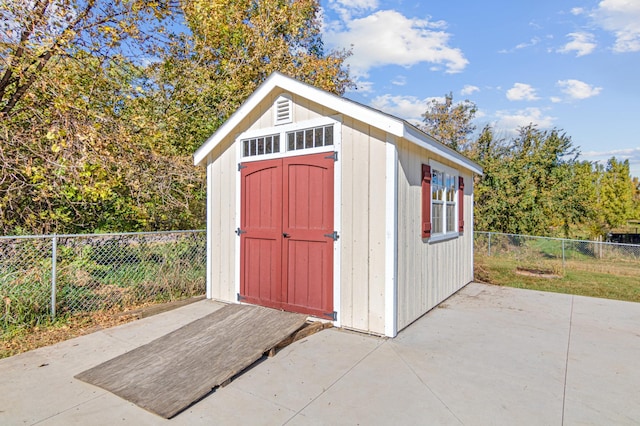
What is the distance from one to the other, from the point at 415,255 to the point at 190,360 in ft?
9.44

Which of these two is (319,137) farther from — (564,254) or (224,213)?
(564,254)

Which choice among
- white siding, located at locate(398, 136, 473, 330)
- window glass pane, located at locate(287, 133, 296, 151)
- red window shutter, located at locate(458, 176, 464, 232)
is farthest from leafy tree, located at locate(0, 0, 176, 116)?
red window shutter, located at locate(458, 176, 464, 232)

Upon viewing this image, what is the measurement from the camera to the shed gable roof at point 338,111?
366 cm

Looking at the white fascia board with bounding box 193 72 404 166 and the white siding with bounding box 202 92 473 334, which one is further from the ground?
the white fascia board with bounding box 193 72 404 166

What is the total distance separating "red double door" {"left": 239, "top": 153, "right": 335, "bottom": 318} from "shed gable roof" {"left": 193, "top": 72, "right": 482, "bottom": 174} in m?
0.65

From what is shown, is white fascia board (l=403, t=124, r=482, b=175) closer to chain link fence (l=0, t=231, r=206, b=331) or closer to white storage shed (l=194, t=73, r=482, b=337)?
white storage shed (l=194, t=73, r=482, b=337)

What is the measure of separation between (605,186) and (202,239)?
19.1 meters

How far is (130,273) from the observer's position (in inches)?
199

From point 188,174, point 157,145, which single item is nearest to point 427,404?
point 188,174

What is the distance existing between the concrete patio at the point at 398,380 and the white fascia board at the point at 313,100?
2401 millimetres

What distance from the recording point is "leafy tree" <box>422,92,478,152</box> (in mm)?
14477

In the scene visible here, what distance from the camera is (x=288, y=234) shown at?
177 inches

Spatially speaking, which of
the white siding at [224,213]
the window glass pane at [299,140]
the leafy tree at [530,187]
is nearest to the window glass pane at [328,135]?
the window glass pane at [299,140]

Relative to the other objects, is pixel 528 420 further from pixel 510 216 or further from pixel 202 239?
pixel 510 216
